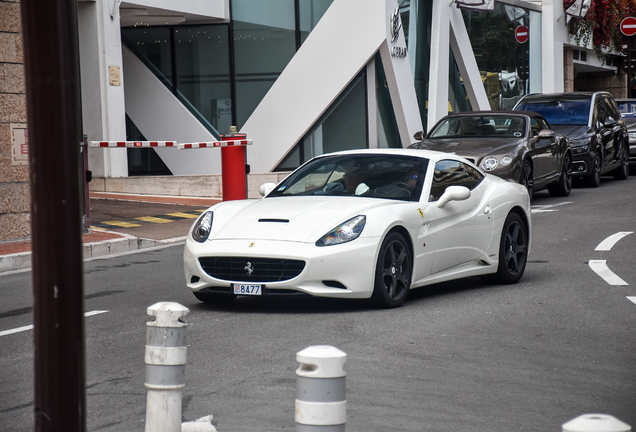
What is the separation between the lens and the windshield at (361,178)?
7.95 meters

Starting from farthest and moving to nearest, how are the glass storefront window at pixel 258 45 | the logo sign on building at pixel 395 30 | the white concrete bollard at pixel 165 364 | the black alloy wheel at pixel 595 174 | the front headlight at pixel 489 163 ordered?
the glass storefront window at pixel 258 45 < the logo sign on building at pixel 395 30 < the black alloy wheel at pixel 595 174 < the front headlight at pixel 489 163 < the white concrete bollard at pixel 165 364

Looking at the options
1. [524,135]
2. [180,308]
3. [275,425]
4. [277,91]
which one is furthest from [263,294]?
[277,91]

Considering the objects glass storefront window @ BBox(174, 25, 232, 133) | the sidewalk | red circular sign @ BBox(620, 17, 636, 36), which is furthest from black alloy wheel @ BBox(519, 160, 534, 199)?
red circular sign @ BBox(620, 17, 636, 36)

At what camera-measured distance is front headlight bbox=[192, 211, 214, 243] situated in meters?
7.41

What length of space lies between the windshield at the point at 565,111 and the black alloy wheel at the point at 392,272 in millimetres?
12634

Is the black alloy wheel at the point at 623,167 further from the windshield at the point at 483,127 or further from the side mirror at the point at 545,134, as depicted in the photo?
the windshield at the point at 483,127

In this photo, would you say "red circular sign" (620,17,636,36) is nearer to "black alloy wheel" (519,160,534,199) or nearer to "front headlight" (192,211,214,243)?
"black alloy wheel" (519,160,534,199)

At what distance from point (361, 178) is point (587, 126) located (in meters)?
11.9

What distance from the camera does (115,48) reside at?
61.6ft

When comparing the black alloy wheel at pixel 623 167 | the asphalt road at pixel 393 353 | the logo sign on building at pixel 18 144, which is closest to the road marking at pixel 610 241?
the asphalt road at pixel 393 353

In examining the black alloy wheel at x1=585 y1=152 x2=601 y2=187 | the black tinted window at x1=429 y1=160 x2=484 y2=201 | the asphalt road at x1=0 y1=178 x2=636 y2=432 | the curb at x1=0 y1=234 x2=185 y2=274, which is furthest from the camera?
the black alloy wheel at x1=585 y1=152 x2=601 y2=187

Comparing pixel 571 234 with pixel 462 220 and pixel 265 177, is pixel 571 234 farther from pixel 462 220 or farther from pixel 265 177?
pixel 265 177

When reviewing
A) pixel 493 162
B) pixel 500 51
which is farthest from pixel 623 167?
pixel 500 51

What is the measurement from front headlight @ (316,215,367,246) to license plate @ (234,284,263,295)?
0.55 metres
